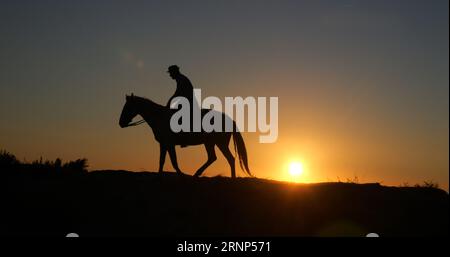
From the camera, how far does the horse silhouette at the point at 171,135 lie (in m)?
16.5

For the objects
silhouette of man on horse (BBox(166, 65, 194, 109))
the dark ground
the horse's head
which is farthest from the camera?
the horse's head

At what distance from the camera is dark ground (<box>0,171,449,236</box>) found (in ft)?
44.5

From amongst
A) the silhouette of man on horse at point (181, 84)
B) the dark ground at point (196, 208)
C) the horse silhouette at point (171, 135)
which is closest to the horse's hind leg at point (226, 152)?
the horse silhouette at point (171, 135)

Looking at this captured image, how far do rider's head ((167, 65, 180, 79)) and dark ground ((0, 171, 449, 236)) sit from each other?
2848 millimetres

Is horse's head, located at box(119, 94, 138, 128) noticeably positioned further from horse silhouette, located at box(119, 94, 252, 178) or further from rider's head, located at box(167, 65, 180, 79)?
rider's head, located at box(167, 65, 180, 79)

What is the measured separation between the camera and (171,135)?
16562mm

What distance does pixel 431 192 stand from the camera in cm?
1712

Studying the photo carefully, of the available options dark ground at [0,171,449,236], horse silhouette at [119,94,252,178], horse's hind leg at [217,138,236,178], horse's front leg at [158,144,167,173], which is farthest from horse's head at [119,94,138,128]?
horse's hind leg at [217,138,236,178]

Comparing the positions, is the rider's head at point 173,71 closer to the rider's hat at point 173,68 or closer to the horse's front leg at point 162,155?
the rider's hat at point 173,68

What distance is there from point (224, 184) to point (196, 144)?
2183 mm

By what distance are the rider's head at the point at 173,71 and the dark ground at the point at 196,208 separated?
285cm

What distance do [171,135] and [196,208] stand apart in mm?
3084
